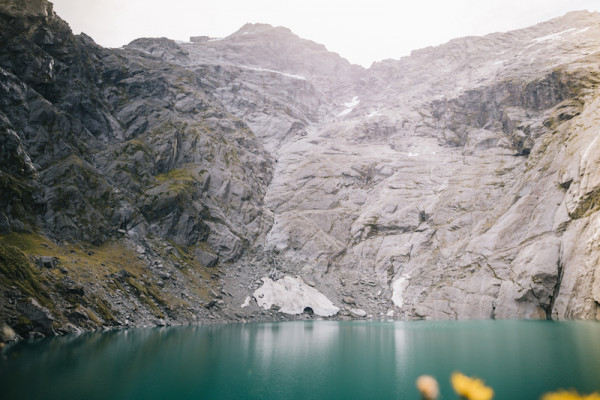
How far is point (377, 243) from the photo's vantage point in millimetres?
101562

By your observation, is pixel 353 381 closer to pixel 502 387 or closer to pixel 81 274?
pixel 502 387

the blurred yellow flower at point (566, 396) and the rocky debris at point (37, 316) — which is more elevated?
the blurred yellow flower at point (566, 396)

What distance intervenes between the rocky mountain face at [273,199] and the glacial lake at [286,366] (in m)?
14.3

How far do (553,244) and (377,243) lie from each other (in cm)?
4174

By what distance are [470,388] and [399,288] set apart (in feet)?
294

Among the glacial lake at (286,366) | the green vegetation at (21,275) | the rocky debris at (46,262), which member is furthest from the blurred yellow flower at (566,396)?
the rocky debris at (46,262)

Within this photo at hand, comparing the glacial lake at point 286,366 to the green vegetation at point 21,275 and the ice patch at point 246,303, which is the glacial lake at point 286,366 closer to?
the green vegetation at point 21,275

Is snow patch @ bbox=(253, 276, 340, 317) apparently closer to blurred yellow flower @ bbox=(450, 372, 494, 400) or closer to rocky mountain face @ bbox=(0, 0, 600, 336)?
rocky mountain face @ bbox=(0, 0, 600, 336)

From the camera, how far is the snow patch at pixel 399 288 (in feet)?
277

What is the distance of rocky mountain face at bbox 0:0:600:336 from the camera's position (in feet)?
202

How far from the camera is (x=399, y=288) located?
8769 cm

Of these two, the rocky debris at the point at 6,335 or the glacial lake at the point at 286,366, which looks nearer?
the rocky debris at the point at 6,335

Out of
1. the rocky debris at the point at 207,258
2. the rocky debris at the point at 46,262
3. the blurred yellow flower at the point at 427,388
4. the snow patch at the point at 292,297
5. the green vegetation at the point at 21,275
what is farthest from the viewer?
the rocky debris at the point at 207,258

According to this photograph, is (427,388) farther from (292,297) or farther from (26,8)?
(26,8)
